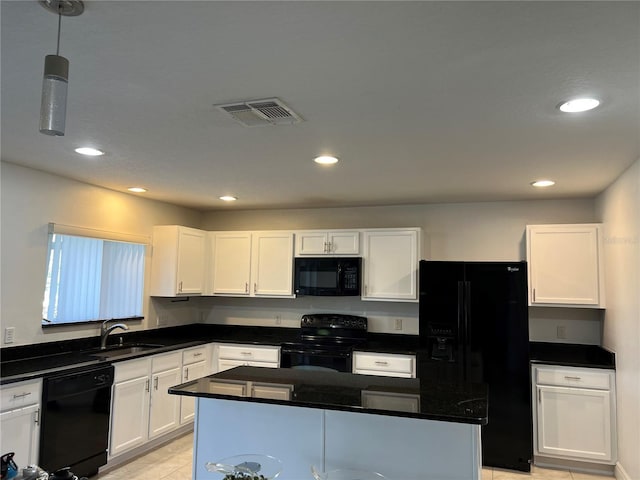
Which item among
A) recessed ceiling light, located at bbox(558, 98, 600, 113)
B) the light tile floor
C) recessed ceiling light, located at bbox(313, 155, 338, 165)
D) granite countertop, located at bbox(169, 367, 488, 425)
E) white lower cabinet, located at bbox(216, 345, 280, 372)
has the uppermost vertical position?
recessed ceiling light, located at bbox(313, 155, 338, 165)

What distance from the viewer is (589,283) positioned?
3916 millimetres

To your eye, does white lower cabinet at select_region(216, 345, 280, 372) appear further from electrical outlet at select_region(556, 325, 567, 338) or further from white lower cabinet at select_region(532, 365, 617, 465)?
electrical outlet at select_region(556, 325, 567, 338)

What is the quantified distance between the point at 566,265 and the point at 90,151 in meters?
3.90

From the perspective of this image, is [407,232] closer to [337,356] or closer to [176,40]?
[337,356]

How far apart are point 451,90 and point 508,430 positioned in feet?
10.1

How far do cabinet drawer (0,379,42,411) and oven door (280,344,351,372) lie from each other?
219 cm

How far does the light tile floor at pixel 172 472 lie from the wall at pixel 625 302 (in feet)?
1.44

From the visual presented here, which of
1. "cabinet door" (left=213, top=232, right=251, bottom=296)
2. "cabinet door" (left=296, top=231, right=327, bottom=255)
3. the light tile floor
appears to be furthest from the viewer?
"cabinet door" (left=213, top=232, right=251, bottom=296)

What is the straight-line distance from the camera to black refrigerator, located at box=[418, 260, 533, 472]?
3771 millimetres

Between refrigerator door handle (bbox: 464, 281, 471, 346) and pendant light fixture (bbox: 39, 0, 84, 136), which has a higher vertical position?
pendant light fixture (bbox: 39, 0, 84, 136)

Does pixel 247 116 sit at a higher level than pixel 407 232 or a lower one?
higher

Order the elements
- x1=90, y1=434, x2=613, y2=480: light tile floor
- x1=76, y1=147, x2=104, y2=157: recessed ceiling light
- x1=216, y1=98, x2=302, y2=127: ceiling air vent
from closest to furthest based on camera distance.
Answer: x1=216, y1=98, x2=302, y2=127: ceiling air vent → x1=76, y1=147, x2=104, y2=157: recessed ceiling light → x1=90, y1=434, x2=613, y2=480: light tile floor

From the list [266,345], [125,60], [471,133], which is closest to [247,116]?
[125,60]

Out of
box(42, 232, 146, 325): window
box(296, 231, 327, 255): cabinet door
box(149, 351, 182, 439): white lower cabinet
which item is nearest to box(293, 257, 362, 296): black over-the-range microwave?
box(296, 231, 327, 255): cabinet door
